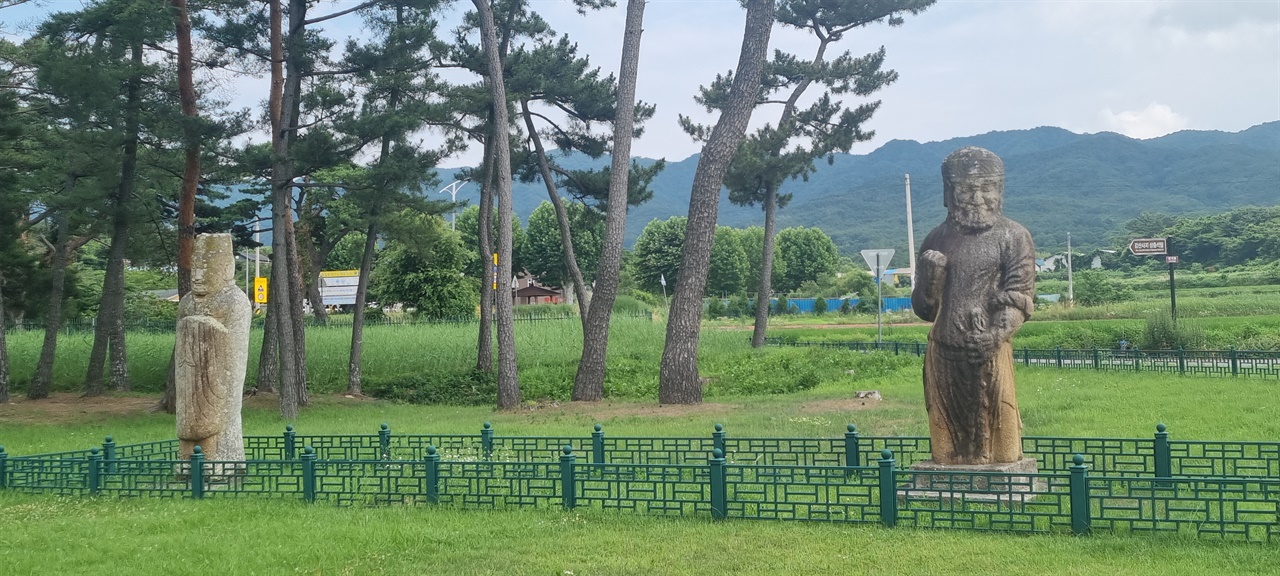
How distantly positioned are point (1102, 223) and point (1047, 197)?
834 inches

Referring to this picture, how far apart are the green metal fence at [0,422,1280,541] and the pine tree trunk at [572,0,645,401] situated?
9.85 meters

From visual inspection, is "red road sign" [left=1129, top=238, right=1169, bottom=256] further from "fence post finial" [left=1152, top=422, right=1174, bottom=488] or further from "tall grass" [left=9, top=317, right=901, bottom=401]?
"fence post finial" [left=1152, top=422, right=1174, bottom=488]

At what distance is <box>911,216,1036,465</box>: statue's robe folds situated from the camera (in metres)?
9.35

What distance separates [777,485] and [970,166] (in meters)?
3.44

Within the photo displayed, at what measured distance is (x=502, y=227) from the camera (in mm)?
23609

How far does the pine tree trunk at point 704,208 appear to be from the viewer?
69.8 feet

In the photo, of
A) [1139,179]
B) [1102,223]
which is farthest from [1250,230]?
[1139,179]

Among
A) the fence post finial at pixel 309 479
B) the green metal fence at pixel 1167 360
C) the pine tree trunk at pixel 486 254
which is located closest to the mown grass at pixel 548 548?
the fence post finial at pixel 309 479

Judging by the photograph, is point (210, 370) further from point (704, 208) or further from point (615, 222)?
point (615, 222)

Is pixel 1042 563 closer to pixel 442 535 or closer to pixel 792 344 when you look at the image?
pixel 442 535

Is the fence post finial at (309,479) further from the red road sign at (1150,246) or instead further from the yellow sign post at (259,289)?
the yellow sign post at (259,289)

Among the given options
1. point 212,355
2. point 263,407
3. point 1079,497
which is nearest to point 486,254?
point 263,407

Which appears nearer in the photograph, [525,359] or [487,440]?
[487,440]

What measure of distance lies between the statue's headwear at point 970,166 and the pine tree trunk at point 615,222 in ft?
45.0
